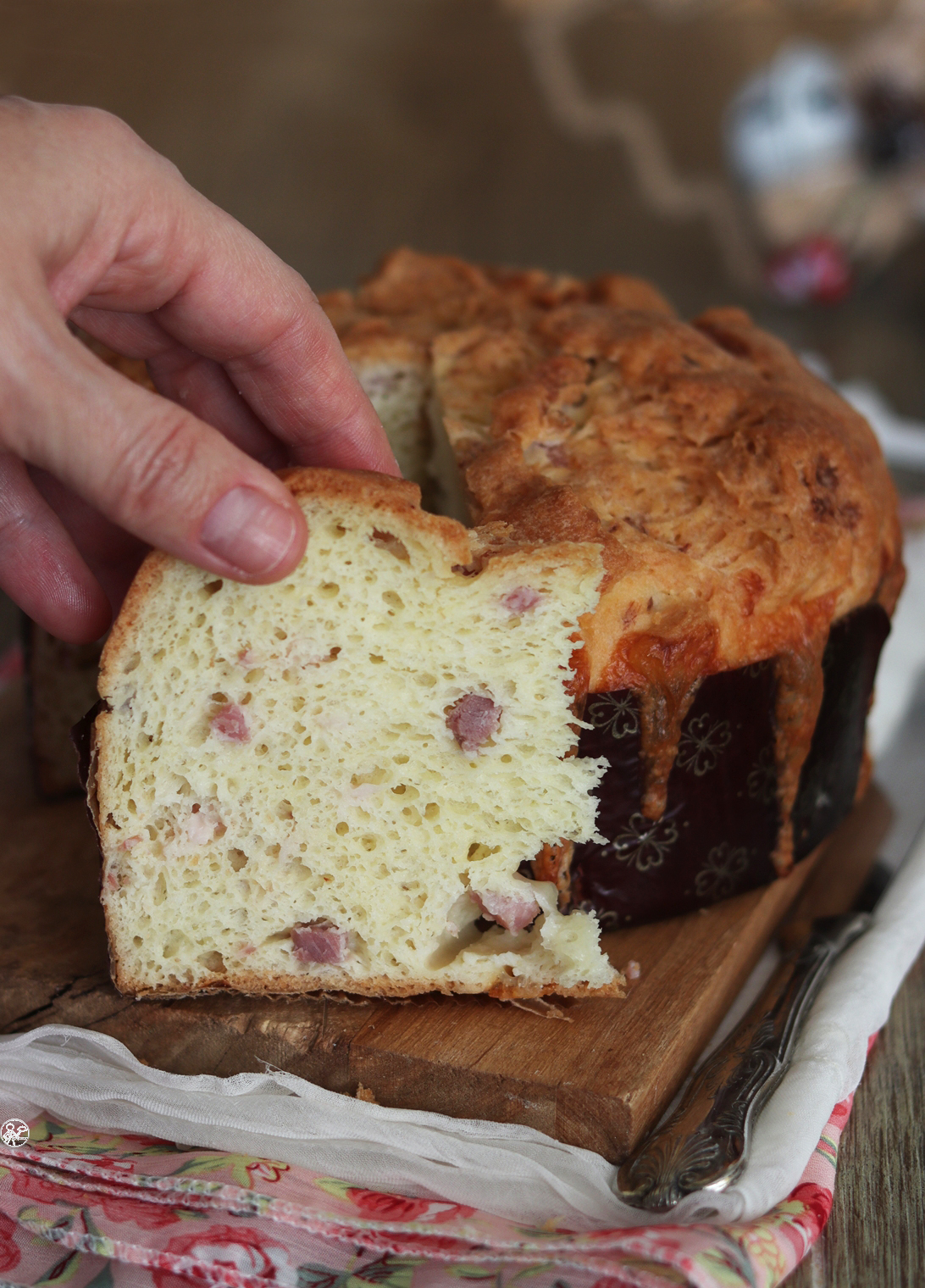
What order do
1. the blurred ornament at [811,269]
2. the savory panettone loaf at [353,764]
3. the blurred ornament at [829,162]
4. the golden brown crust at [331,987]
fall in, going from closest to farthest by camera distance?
the savory panettone loaf at [353,764] → the golden brown crust at [331,987] → the blurred ornament at [829,162] → the blurred ornament at [811,269]

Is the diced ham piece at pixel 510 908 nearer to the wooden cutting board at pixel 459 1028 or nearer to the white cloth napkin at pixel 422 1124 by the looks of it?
the wooden cutting board at pixel 459 1028

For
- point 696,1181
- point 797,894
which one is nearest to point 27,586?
point 696,1181

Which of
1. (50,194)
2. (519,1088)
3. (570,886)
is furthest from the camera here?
(570,886)

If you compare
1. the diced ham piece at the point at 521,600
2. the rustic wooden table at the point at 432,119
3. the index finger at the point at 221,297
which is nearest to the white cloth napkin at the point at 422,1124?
the diced ham piece at the point at 521,600

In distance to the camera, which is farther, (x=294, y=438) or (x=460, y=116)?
(x=460, y=116)

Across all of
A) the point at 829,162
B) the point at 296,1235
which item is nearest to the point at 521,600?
the point at 296,1235

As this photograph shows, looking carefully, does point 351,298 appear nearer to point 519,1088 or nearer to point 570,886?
point 570,886

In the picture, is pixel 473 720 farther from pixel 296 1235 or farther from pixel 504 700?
pixel 296 1235

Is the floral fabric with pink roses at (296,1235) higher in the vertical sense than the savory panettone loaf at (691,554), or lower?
lower
